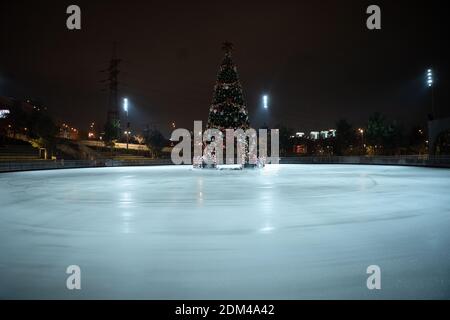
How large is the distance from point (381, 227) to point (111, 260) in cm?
549

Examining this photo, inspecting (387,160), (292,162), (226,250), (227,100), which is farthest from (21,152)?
(226,250)

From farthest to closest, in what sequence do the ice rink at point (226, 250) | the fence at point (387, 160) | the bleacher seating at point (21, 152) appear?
the bleacher seating at point (21, 152)
the fence at point (387, 160)
the ice rink at point (226, 250)

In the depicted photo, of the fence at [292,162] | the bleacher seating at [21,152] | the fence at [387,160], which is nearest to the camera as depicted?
the fence at [292,162]

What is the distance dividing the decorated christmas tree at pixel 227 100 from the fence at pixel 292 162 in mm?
18660

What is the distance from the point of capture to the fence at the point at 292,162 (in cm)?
4066

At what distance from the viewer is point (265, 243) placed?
720cm

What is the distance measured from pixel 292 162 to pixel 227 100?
3226 cm

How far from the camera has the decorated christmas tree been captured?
4097cm

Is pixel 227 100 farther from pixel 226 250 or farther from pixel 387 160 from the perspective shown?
pixel 226 250

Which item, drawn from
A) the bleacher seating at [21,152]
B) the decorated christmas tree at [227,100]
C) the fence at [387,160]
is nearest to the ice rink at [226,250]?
the decorated christmas tree at [227,100]

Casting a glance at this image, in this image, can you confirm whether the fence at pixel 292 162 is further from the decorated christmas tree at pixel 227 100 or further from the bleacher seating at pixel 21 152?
the decorated christmas tree at pixel 227 100
